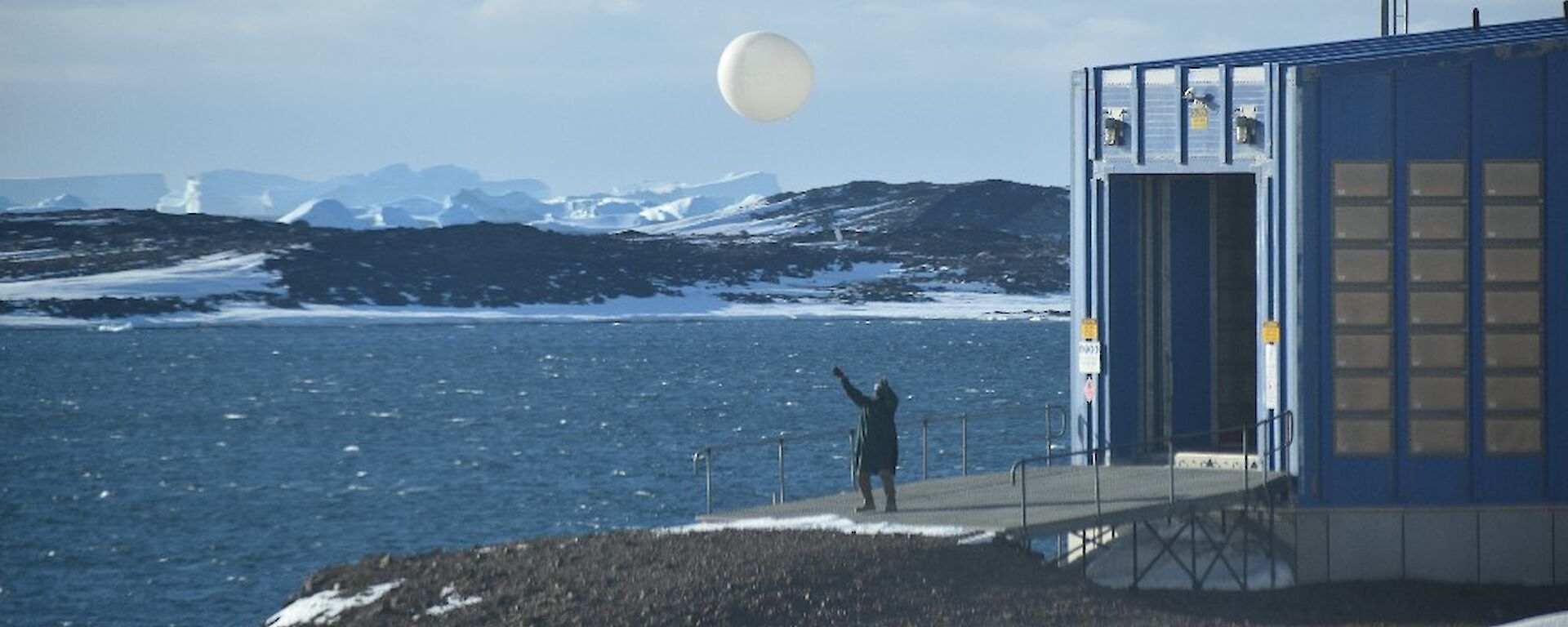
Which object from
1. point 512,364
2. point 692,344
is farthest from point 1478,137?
point 692,344

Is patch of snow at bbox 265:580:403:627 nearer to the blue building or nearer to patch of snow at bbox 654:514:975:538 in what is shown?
patch of snow at bbox 654:514:975:538

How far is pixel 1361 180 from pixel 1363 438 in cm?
256

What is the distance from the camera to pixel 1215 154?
1011 inches

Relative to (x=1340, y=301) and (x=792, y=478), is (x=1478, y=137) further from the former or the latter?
(x=792, y=478)

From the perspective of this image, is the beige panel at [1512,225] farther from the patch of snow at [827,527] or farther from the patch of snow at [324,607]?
the patch of snow at [324,607]

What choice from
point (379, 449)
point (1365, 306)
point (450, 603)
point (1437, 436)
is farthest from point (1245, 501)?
point (379, 449)

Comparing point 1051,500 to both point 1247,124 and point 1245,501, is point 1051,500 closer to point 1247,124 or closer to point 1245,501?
point 1245,501

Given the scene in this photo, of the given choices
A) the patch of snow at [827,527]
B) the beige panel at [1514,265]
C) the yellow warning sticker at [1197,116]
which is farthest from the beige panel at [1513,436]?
the patch of snow at [827,527]

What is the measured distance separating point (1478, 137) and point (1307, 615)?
17.0ft

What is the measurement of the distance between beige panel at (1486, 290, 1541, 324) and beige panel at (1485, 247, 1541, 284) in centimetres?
14

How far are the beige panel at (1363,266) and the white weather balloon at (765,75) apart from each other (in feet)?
18.7

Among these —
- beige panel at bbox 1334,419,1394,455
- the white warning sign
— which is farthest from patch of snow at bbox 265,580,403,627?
beige panel at bbox 1334,419,1394,455

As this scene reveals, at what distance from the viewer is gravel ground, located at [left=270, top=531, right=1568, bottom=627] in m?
19.8

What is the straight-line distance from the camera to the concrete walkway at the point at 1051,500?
22750mm
